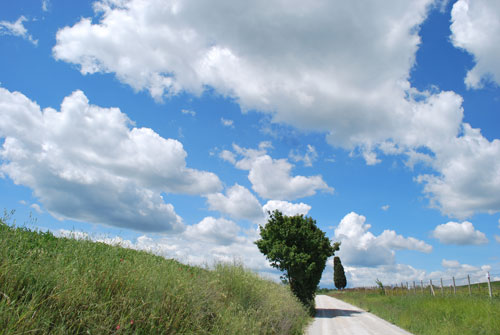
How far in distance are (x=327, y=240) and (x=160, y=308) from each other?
2014 cm

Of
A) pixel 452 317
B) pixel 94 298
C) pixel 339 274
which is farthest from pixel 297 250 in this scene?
pixel 339 274

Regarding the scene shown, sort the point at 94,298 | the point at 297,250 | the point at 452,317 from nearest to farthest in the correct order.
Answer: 1. the point at 94,298
2. the point at 452,317
3. the point at 297,250

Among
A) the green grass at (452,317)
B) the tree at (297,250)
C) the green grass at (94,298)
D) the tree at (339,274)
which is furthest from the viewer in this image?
the tree at (339,274)

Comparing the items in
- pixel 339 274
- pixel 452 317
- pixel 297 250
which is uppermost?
pixel 297 250

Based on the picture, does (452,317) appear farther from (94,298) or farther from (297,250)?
(94,298)

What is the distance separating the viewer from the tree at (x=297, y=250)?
21.8 m

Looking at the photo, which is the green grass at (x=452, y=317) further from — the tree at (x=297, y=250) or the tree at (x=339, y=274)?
the tree at (x=339, y=274)

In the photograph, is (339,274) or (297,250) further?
(339,274)

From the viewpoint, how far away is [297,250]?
22.2m

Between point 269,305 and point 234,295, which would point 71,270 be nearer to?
point 234,295

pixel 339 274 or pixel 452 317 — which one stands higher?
pixel 339 274

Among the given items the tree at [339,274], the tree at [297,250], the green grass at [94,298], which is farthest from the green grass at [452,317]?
the tree at [339,274]

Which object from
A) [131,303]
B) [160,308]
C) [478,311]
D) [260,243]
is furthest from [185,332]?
[260,243]

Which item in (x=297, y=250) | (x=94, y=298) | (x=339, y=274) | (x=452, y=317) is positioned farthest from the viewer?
(x=339, y=274)
